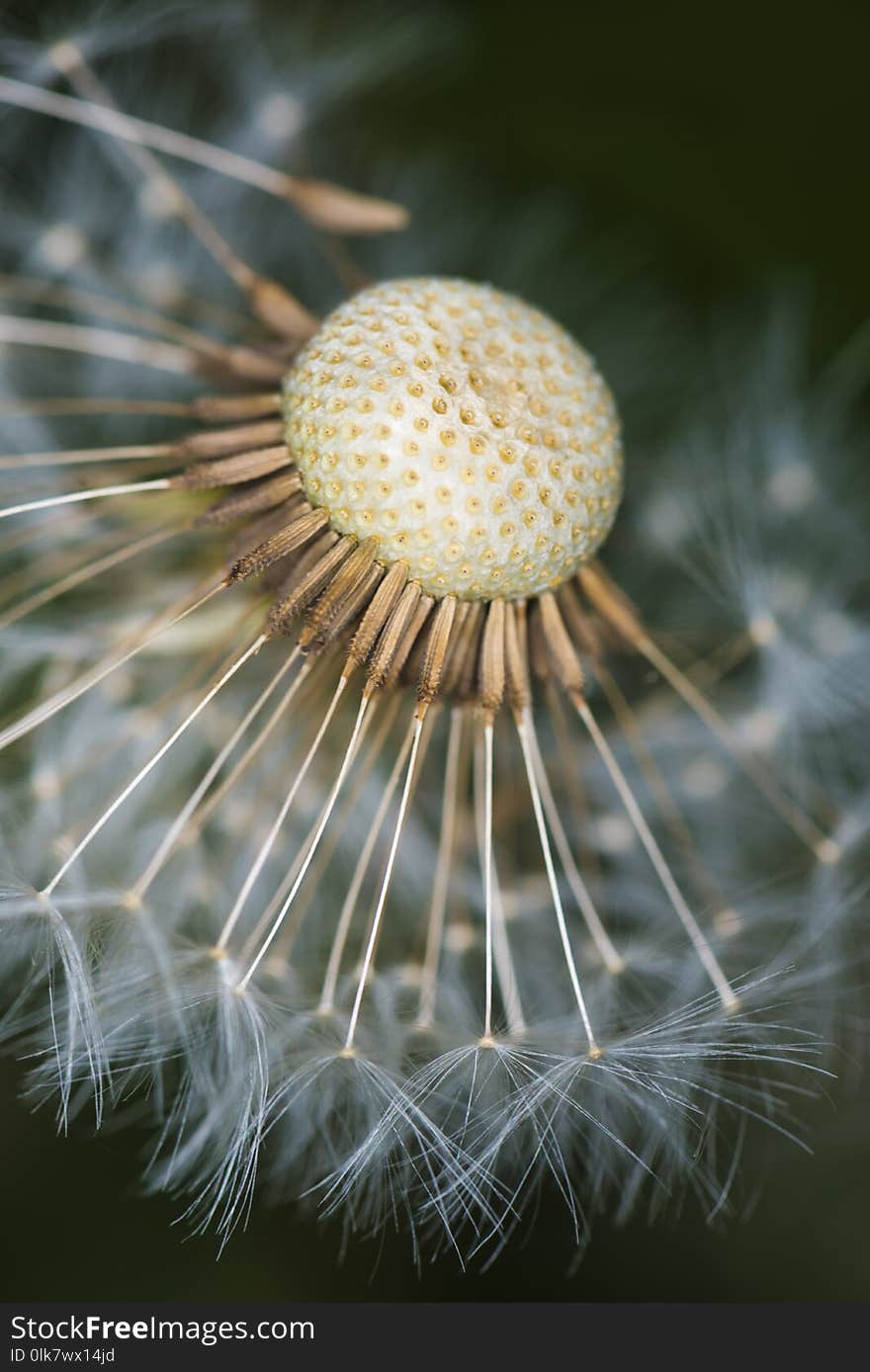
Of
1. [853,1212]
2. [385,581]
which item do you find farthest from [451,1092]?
[853,1212]

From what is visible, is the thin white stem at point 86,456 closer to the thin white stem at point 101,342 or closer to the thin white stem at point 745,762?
the thin white stem at point 101,342

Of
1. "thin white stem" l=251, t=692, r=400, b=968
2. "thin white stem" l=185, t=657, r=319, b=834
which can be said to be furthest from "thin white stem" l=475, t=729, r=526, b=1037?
"thin white stem" l=185, t=657, r=319, b=834

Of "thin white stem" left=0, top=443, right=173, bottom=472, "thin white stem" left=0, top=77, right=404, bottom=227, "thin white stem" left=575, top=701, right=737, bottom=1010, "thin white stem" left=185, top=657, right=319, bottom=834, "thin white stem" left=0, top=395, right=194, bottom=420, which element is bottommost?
"thin white stem" left=575, top=701, right=737, bottom=1010

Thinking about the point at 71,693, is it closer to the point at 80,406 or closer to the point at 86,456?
the point at 86,456

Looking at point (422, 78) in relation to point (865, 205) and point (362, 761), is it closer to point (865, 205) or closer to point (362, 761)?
point (865, 205)

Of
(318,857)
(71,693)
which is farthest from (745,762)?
(71,693)

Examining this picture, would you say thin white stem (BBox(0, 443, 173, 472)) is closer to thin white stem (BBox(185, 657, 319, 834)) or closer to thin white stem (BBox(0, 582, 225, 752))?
thin white stem (BBox(0, 582, 225, 752))

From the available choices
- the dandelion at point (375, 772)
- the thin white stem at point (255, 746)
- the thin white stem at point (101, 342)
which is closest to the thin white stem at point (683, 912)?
the dandelion at point (375, 772)
